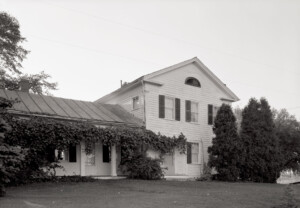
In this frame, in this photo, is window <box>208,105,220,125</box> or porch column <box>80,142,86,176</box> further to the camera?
window <box>208,105,220,125</box>

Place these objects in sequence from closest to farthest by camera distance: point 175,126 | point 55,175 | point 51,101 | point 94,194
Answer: point 94,194 → point 55,175 → point 51,101 → point 175,126

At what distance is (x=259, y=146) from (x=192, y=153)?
4612 millimetres

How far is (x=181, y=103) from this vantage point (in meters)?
27.2

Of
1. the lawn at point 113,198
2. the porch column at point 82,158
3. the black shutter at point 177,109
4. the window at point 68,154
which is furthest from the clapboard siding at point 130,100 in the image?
the lawn at point 113,198

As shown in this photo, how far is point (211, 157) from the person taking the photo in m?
26.1

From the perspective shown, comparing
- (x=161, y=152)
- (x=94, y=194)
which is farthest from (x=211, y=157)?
(x=94, y=194)

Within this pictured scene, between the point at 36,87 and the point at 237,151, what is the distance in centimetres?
2409

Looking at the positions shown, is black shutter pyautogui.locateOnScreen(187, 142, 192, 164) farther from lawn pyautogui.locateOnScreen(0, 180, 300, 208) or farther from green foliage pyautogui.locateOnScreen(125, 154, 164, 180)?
lawn pyautogui.locateOnScreen(0, 180, 300, 208)

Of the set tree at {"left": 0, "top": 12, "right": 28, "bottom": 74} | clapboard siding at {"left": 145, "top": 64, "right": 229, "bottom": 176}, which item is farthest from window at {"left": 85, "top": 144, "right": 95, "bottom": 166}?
tree at {"left": 0, "top": 12, "right": 28, "bottom": 74}

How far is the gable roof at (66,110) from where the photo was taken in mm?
22109

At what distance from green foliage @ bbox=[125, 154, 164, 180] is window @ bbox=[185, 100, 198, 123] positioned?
198 inches

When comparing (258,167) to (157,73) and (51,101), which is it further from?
(51,101)

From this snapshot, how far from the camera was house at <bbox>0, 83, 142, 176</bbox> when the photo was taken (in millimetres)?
22441

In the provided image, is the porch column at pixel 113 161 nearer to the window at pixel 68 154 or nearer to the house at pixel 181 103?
the window at pixel 68 154
